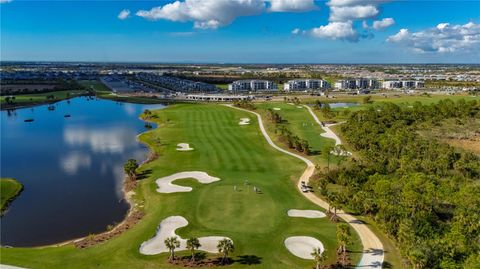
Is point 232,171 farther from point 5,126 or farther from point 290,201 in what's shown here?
point 5,126

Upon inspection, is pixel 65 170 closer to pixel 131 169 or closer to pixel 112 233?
pixel 131 169

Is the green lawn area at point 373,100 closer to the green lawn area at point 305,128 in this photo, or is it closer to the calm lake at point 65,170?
the green lawn area at point 305,128

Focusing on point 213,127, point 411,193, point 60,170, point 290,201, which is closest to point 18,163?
point 60,170

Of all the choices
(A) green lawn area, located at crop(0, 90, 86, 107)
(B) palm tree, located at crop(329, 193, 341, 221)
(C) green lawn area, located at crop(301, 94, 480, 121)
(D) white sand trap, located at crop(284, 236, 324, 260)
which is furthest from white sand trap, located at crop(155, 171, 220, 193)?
(A) green lawn area, located at crop(0, 90, 86, 107)

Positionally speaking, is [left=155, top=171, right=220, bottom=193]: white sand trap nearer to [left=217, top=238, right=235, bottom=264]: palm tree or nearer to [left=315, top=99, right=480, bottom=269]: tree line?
[left=315, top=99, right=480, bottom=269]: tree line

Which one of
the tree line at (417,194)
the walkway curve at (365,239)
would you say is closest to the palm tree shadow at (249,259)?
the walkway curve at (365,239)
